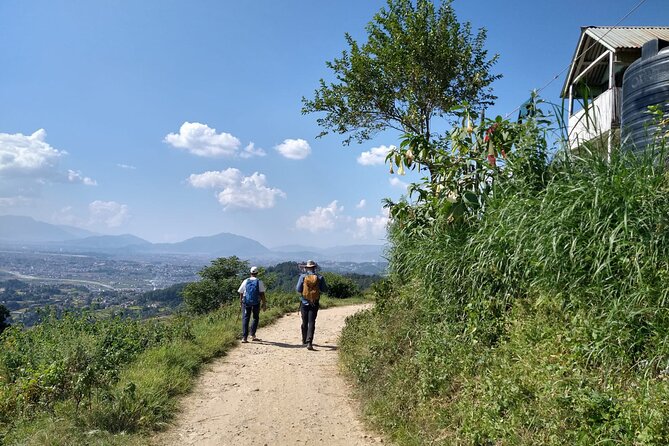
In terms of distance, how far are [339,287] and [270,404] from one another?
18043 millimetres

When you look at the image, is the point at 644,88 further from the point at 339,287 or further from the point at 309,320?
the point at 339,287

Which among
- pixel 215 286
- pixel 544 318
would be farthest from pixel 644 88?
pixel 215 286

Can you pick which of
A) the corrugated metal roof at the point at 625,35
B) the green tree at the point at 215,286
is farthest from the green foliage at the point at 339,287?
the corrugated metal roof at the point at 625,35

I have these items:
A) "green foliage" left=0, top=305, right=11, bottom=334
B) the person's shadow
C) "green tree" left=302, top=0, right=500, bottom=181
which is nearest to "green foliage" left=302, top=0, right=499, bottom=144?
"green tree" left=302, top=0, right=500, bottom=181

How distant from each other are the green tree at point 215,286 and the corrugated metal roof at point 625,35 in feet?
66.4

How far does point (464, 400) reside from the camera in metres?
3.93

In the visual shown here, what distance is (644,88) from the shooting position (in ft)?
19.5

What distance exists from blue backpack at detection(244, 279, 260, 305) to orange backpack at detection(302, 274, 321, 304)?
1209 millimetres

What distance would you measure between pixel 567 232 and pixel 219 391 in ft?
17.4

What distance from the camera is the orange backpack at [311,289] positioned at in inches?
375

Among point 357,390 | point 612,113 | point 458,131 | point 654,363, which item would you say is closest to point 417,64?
point 612,113

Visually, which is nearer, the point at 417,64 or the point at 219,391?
the point at 219,391

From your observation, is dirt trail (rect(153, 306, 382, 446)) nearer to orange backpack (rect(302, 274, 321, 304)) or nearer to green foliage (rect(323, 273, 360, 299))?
orange backpack (rect(302, 274, 321, 304))

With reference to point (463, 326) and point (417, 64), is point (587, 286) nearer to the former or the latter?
point (463, 326)
